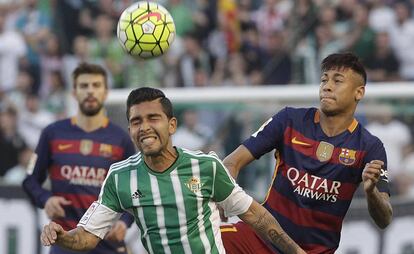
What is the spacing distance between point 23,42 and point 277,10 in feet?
12.9

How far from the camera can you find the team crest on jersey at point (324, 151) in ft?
23.7

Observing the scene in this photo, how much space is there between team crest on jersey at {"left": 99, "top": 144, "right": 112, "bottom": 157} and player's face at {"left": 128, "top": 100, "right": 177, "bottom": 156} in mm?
2747

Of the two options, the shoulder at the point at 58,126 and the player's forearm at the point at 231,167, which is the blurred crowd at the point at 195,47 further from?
the player's forearm at the point at 231,167

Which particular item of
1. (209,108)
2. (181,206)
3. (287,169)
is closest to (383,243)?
(209,108)

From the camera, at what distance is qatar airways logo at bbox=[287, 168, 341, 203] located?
7180mm

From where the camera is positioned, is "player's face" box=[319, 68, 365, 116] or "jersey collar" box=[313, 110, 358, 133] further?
"jersey collar" box=[313, 110, 358, 133]

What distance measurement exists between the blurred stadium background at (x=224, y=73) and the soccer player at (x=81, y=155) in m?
2.24

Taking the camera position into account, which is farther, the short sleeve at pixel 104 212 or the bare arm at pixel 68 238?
the short sleeve at pixel 104 212

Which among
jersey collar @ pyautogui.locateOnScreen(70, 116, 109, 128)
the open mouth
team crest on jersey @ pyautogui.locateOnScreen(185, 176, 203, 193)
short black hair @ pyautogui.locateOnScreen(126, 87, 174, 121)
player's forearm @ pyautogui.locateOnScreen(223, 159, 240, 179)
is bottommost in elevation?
team crest on jersey @ pyautogui.locateOnScreen(185, 176, 203, 193)

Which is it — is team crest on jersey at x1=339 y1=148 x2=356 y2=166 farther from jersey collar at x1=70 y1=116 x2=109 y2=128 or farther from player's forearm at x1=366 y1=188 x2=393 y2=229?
jersey collar at x1=70 y1=116 x2=109 y2=128

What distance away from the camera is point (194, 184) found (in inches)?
259

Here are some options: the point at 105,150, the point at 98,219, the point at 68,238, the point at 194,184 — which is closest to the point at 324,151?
the point at 194,184

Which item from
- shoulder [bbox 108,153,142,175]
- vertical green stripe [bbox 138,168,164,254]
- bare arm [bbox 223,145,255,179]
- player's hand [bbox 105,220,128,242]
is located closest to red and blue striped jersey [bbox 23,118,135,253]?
player's hand [bbox 105,220,128,242]

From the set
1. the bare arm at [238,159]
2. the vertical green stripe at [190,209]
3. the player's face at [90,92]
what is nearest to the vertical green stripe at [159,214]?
the vertical green stripe at [190,209]
